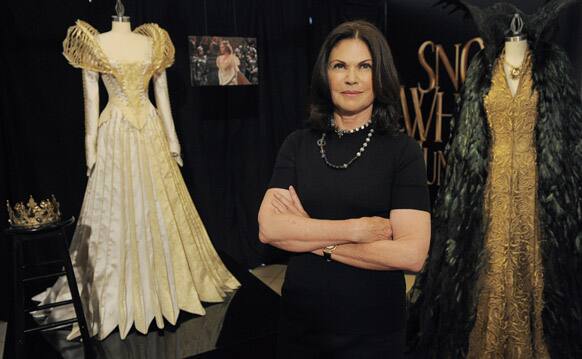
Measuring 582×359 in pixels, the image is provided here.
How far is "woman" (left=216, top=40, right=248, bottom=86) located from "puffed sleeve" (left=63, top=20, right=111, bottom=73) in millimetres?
1054

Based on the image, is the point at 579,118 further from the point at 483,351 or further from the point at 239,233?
the point at 239,233

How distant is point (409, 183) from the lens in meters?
1.42

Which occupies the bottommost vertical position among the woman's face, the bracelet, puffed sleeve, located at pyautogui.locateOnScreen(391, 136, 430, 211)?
the bracelet

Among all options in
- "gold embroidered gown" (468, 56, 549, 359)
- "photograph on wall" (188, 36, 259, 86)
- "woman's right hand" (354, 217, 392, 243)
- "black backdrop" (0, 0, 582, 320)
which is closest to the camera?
"woman's right hand" (354, 217, 392, 243)

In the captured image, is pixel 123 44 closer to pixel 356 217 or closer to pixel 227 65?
pixel 227 65

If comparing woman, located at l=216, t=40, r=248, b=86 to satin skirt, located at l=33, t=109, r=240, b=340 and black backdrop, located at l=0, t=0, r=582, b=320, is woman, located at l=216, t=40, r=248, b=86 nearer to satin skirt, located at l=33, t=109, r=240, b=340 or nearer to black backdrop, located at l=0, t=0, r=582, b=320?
black backdrop, located at l=0, t=0, r=582, b=320

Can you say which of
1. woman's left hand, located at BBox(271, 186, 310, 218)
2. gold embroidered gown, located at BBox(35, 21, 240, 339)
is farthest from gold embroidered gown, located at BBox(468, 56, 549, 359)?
gold embroidered gown, located at BBox(35, 21, 240, 339)

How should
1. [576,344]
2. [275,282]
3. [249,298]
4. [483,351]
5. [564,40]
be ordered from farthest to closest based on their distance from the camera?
[275,282] < [249,298] < [564,40] < [483,351] < [576,344]

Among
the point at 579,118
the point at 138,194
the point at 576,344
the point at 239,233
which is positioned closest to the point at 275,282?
the point at 239,233

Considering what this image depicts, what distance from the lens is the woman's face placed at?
56.4 inches

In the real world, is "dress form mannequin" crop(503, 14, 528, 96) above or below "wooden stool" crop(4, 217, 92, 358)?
above

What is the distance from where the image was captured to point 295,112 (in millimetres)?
4371

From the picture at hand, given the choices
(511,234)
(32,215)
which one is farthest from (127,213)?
(511,234)

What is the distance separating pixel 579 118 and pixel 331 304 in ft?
4.85
